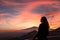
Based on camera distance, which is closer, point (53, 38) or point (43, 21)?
point (43, 21)

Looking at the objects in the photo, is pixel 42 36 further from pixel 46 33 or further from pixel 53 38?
pixel 53 38

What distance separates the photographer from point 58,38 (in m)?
13.9

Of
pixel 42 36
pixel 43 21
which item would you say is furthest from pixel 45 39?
pixel 43 21

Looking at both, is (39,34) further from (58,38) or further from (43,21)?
(58,38)

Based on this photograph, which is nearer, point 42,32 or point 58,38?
point 42,32

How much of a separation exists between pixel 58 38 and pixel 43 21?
18.5ft

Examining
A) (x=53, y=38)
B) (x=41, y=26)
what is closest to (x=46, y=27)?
(x=41, y=26)

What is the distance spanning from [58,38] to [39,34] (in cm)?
566

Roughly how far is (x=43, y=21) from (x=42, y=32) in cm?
43

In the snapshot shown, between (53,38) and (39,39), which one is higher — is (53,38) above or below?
above

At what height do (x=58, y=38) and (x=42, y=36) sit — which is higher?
(x=58, y=38)

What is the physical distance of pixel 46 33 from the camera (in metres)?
8.46

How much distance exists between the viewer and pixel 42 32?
844 cm

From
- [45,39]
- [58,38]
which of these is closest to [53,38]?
[58,38]
